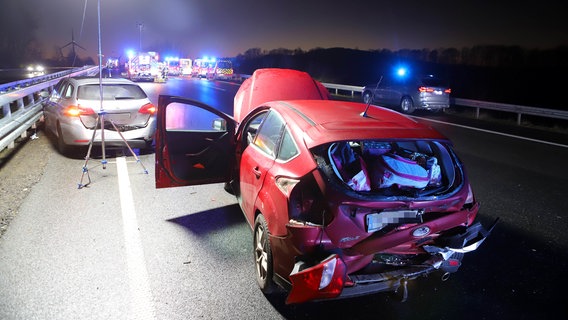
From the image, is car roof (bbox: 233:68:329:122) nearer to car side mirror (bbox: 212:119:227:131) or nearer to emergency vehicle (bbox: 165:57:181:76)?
car side mirror (bbox: 212:119:227:131)

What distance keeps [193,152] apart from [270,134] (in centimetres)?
231

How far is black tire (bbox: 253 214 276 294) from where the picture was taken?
11.4 ft

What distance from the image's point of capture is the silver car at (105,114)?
802 centimetres

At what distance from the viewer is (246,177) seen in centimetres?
436

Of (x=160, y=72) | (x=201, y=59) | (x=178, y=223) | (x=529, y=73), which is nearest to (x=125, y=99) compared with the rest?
(x=178, y=223)

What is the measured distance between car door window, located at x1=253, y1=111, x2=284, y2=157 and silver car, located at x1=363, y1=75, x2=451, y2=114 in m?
13.6

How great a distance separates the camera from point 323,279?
9.41 feet

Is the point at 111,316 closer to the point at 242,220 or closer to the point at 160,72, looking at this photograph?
the point at 242,220

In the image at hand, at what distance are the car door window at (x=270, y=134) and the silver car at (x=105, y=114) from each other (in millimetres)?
4016

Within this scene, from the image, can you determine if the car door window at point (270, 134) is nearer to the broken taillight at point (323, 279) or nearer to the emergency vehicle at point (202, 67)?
the broken taillight at point (323, 279)

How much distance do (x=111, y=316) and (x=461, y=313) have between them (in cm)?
271

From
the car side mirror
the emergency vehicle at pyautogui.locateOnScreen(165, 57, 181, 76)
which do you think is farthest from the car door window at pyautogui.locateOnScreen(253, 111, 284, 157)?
the emergency vehicle at pyautogui.locateOnScreen(165, 57, 181, 76)

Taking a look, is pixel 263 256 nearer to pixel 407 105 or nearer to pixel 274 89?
pixel 274 89

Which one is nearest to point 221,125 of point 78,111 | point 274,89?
point 78,111
